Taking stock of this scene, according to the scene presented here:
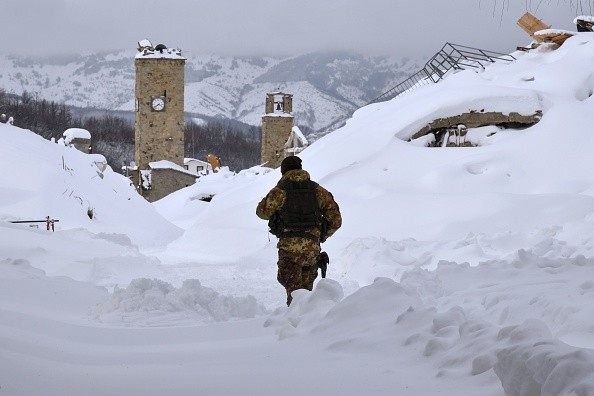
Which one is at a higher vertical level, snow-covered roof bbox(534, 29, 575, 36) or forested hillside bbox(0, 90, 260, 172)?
snow-covered roof bbox(534, 29, 575, 36)

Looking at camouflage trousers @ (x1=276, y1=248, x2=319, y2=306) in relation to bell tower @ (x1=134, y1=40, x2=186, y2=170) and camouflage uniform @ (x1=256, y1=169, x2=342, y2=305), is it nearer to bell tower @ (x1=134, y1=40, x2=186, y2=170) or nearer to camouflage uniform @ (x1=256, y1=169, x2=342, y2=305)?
camouflage uniform @ (x1=256, y1=169, x2=342, y2=305)

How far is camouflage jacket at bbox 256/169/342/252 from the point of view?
803 cm

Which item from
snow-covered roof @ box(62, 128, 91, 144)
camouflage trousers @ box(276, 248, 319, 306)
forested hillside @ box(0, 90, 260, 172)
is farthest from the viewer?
forested hillside @ box(0, 90, 260, 172)

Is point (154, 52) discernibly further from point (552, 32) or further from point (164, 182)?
point (552, 32)

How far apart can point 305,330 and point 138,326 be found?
1.81 meters

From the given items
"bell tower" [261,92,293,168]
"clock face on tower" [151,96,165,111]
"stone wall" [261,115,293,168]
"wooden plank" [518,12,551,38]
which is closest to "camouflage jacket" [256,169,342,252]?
"wooden plank" [518,12,551,38]

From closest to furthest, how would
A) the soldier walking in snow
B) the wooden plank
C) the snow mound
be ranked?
the snow mound → the soldier walking in snow → the wooden plank

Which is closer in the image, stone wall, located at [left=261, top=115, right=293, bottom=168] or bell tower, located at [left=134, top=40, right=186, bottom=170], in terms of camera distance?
bell tower, located at [left=134, top=40, right=186, bottom=170]

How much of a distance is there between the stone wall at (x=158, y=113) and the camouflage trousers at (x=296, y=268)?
51.9 m

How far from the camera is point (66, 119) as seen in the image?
109500 millimetres

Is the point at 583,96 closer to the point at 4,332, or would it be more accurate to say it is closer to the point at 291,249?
the point at 291,249

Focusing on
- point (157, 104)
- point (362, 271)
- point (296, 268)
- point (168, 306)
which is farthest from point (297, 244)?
point (157, 104)

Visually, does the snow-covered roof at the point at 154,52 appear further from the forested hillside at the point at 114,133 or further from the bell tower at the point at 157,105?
the forested hillside at the point at 114,133

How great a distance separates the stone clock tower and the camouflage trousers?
51699mm
